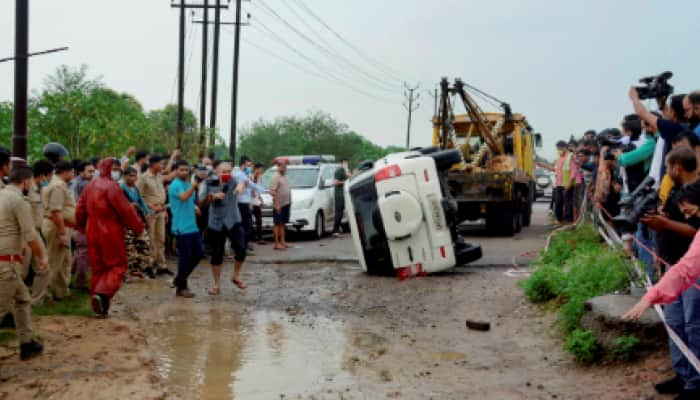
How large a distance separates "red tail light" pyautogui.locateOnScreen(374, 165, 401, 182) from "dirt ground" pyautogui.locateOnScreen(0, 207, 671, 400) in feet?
4.82

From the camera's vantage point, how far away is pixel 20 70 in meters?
9.62

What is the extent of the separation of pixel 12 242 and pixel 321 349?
9.21ft

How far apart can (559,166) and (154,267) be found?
9083 millimetres

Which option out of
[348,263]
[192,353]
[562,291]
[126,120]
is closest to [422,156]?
[348,263]

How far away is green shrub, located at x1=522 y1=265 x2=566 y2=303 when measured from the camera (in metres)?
8.46

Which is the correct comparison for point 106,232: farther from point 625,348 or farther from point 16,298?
point 625,348

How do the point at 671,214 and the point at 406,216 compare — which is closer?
the point at 671,214

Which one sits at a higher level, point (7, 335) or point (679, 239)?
point (679, 239)

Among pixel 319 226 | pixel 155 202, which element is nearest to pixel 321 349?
pixel 155 202

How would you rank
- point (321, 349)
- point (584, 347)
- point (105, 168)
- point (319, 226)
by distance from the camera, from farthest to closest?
point (319, 226), point (105, 168), point (321, 349), point (584, 347)

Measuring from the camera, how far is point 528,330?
770 cm

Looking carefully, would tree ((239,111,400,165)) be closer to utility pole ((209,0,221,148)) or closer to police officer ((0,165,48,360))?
utility pole ((209,0,221,148))

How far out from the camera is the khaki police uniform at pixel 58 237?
848cm

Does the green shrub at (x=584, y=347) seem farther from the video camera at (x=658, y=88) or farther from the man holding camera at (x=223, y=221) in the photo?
the man holding camera at (x=223, y=221)
